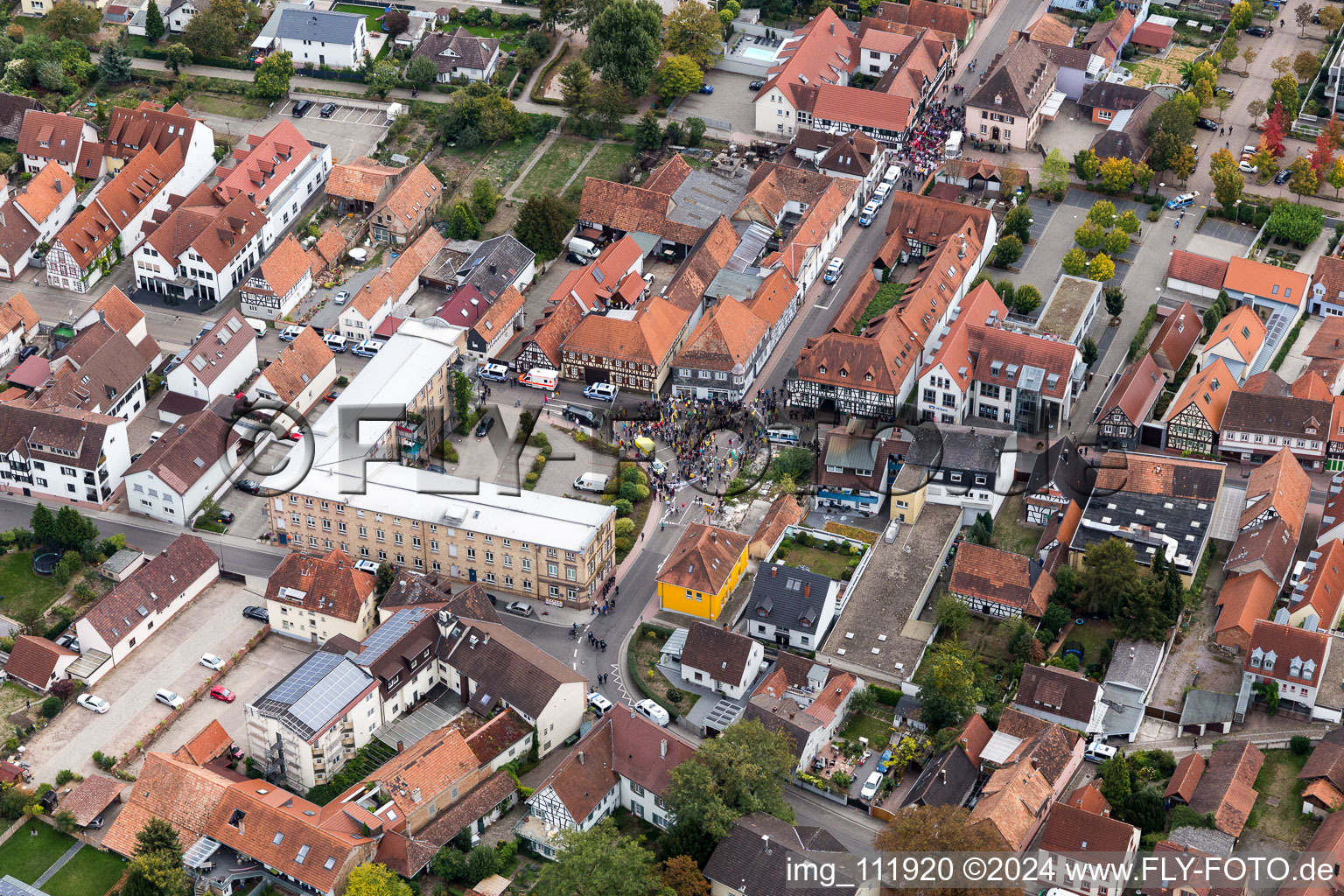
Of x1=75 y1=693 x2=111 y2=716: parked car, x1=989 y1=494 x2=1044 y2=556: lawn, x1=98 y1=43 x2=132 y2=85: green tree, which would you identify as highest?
x1=98 y1=43 x2=132 y2=85: green tree

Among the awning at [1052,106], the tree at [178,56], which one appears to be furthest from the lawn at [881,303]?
the tree at [178,56]

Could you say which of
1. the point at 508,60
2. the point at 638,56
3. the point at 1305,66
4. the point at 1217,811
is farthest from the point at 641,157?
the point at 1217,811

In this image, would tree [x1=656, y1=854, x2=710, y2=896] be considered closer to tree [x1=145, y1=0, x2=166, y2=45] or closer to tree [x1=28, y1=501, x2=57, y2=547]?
tree [x1=28, y1=501, x2=57, y2=547]

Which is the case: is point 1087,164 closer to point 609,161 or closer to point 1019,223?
point 1019,223

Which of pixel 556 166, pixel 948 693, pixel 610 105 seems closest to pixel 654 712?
pixel 948 693

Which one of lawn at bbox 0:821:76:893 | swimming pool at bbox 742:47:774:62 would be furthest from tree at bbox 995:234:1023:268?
lawn at bbox 0:821:76:893

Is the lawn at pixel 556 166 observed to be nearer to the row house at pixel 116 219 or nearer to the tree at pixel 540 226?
the tree at pixel 540 226
